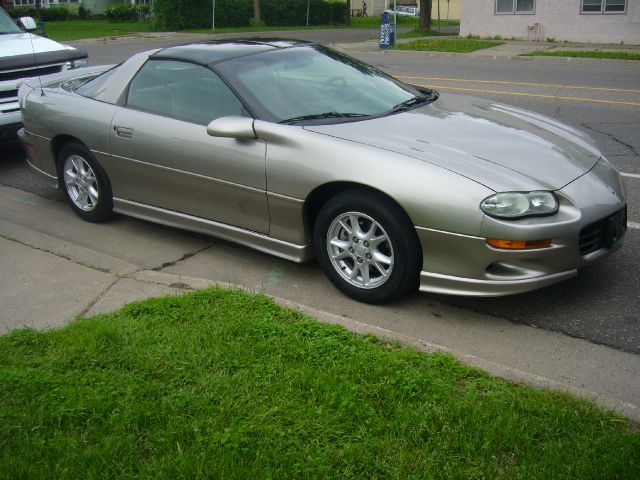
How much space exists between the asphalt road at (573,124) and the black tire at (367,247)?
253 mm

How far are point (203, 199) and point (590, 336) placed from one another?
2630mm

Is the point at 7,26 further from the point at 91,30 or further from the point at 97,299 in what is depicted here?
the point at 91,30

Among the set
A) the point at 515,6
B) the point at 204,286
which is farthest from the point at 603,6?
the point at 204,286

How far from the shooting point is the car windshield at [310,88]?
4.86 meters

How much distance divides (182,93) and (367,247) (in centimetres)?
196

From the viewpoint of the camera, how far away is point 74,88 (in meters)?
6.24

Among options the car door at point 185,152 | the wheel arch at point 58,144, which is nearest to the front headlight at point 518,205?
the car door at point 185,152

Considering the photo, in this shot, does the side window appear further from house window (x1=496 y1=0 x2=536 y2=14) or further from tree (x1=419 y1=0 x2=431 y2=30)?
tree (x1=419 y1=0 x2=431 y2=30)

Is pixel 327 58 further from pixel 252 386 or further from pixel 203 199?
pixel 252 386

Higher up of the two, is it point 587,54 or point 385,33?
point 385,33

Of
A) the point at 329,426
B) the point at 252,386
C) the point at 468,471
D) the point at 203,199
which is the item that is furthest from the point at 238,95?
the point at 468,471

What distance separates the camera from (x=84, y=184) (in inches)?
237

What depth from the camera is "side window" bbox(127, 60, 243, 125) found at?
16.4 ft

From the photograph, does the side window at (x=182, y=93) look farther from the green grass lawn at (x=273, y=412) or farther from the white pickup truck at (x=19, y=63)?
the white pickup truck at (x=19, y=63)
